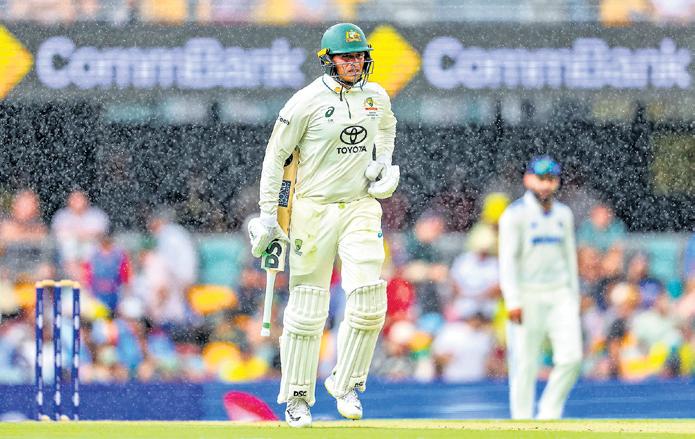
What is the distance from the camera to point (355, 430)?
8.94 m

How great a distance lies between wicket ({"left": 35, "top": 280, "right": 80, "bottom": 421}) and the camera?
11.6m

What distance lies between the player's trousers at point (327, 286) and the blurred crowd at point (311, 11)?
3.66 meters

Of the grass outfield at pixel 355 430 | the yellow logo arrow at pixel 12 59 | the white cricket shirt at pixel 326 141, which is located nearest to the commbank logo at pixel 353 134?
the white cricket shirt at pixel 326 141

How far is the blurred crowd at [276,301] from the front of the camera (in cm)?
1251

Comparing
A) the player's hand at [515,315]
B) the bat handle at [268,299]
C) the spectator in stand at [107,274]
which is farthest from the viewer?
the spectator in stand at [107,274]

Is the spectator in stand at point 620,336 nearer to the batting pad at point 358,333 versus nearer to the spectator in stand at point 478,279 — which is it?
the spectator in stand at point 478,279

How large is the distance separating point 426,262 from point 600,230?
1151 mm

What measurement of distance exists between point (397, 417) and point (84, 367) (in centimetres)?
199

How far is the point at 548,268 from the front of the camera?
1239 cm

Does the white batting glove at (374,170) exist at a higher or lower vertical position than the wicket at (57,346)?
higher

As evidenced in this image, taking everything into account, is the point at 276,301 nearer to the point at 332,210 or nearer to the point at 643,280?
the point at 643,280

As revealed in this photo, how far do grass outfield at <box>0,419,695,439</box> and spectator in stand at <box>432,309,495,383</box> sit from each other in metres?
2.45

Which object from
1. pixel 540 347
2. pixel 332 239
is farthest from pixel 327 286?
pixel 540 347

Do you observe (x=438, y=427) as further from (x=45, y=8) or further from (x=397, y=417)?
(x=45, y=8)
